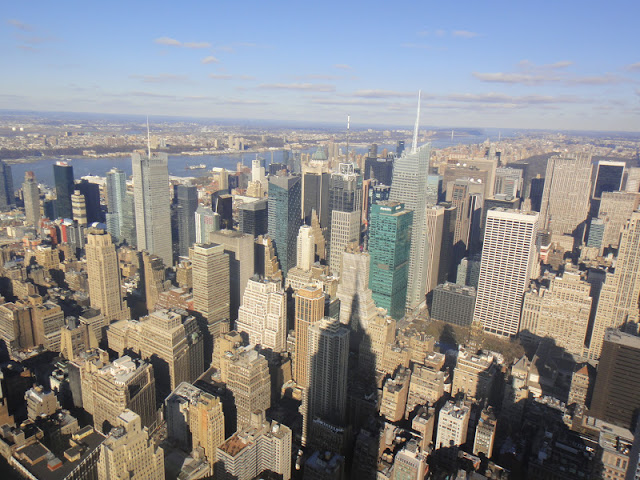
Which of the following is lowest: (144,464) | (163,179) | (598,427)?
(598,427)

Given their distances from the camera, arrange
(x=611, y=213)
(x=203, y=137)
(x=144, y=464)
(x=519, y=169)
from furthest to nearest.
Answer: (x=203, y=137) < (x=519, y=169) < (x=611, y=213) < (x=144, y=464)

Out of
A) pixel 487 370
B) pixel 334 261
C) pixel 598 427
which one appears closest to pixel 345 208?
pixel 334 261

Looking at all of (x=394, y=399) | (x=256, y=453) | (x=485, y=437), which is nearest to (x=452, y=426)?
(x=485, y=437)

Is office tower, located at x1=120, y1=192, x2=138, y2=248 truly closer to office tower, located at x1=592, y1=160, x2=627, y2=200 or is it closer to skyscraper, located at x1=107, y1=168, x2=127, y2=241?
skyscraper, located at x1=107, y1=168, x2=127, y2=241

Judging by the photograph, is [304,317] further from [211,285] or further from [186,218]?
[186,218]

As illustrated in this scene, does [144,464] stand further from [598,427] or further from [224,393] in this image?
[598,427]

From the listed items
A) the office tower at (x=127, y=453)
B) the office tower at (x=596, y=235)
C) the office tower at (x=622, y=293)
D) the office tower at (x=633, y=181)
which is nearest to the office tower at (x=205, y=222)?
the office tower at (x=127, y=453)

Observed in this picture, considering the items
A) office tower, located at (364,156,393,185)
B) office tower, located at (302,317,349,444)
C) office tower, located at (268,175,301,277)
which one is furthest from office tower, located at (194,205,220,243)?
office tower, located at (364,156,393,185)
